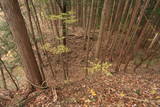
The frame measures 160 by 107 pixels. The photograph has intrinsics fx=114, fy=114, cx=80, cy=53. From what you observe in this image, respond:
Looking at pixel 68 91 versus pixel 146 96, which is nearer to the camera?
pixel 146 96

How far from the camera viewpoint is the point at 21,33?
2.62 meters

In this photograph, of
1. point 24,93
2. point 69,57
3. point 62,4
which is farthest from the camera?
point 69,57

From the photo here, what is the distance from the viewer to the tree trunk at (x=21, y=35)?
93.4 inches

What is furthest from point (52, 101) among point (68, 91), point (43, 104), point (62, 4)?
point (62, 4)

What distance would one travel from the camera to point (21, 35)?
263 centimetres

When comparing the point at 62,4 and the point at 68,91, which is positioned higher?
the point at 62,4

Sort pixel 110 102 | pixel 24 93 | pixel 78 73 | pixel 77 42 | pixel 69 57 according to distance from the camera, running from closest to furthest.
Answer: pixel 110 102
pixel 24 93
pixel 78 73
pixel 69 57
pixel 77 42

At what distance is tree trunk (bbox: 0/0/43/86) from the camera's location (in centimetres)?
237

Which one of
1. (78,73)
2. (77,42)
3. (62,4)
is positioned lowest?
(78,73)

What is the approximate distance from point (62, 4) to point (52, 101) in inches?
181

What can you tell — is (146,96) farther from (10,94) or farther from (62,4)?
(62,4)

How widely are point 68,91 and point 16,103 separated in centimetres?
133

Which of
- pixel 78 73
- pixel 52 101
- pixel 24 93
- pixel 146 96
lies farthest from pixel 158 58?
pixel 24 93

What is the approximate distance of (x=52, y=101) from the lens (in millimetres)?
2854
